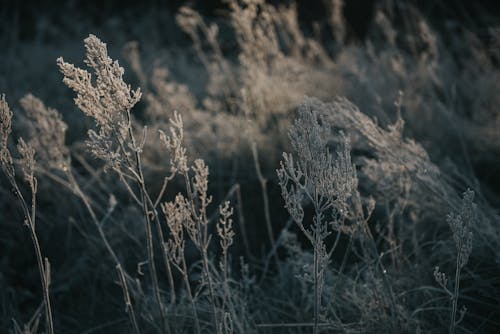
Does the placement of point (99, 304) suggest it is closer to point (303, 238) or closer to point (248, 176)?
point (303, 238)

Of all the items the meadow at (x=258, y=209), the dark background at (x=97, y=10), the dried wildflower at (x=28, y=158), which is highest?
the dark background at (x=97, y=10)

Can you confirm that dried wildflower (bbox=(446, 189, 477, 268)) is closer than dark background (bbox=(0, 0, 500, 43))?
Yes

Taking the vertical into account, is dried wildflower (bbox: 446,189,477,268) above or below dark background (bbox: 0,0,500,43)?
below

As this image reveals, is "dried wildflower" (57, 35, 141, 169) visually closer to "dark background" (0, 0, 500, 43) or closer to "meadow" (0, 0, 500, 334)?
"meadow" (0, 0, 500, 334)

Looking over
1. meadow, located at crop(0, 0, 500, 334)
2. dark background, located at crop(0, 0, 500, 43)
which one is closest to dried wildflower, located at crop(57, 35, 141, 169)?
meadow, located at crop(0, 0, 500, 334)

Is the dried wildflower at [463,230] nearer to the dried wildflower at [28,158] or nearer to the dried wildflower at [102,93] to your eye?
the dried wildflower at [102,93]

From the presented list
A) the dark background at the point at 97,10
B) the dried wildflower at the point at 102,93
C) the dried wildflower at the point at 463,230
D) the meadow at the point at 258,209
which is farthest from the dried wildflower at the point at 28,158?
the dark background at the point at 97,10

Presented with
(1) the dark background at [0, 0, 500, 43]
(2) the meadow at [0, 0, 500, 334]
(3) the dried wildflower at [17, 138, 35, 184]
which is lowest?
(2) the meadow at [0, 0, 500, 334]

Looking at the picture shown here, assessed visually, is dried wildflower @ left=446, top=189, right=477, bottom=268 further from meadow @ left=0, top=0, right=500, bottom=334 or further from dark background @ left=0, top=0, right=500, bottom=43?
dark background @ left=0, top=0, right=500, bottom=43

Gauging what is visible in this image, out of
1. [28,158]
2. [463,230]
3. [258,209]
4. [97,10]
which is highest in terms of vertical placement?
[97,10]

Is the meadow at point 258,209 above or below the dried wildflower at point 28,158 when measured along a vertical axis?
below

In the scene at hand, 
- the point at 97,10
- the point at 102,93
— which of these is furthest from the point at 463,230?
the point at 97,10

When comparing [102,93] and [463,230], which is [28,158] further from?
[463,230]

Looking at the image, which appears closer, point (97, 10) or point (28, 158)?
point (28, 158)
